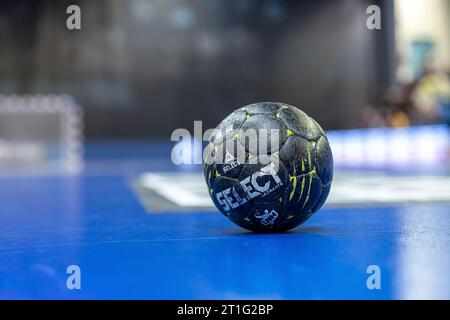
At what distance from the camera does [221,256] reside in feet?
7.54

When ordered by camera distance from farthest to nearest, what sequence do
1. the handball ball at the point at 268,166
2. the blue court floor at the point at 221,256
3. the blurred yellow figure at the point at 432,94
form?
1. the blurred yellow figure at the point at 432,94
2. the handball ball at the point at 268,166
3. the blue court floor at the point at 221,256

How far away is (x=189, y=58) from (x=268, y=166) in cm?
1442

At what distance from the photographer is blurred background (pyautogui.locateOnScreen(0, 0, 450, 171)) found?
1633cm

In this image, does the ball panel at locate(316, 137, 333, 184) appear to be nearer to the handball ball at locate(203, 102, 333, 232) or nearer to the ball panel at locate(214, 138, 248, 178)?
the handball ball at locate(203, 102, 333, 232)

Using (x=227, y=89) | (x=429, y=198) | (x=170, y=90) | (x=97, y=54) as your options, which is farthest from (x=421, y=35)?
(x=429, y=198)

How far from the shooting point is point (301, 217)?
110 inches

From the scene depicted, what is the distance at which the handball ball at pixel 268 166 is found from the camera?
8.65 ft

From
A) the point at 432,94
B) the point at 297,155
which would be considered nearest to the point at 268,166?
the point at 297,155

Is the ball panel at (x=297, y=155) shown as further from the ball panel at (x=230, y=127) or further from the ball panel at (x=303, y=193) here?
the ball panel at (x=230, y=127)

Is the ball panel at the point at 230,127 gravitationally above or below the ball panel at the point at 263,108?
below

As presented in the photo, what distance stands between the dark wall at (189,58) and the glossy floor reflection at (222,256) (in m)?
13.1

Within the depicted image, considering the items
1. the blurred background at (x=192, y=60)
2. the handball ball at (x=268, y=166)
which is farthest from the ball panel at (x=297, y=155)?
the blurred background at (x=192, y=60)

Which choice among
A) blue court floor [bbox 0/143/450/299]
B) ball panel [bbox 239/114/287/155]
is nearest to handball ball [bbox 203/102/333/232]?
ball panel [bbox 239/114/287/155]

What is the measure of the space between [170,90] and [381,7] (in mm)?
5551
